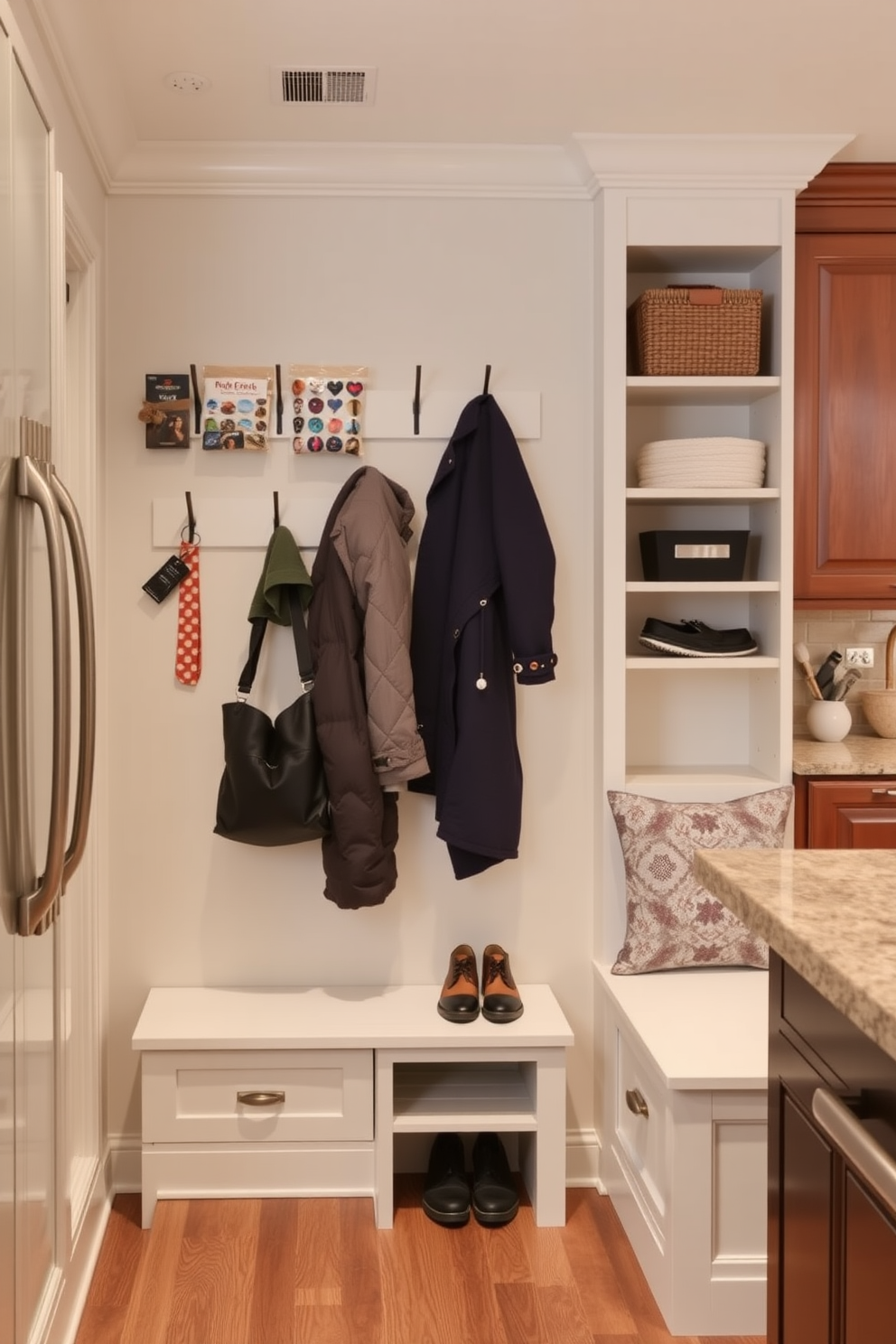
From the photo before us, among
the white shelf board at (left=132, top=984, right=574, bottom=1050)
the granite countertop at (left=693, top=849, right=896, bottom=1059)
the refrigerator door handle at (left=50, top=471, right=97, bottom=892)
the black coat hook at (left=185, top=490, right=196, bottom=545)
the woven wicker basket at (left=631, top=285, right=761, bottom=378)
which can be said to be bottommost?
the white shelf board at (left=132, top=984, right=574, bottom=1050)

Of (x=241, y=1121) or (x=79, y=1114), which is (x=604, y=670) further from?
(x=79, y=1114)

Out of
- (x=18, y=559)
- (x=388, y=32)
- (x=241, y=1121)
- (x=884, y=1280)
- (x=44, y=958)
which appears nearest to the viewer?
(x=884, y=1280)

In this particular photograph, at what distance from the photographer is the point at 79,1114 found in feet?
8.36

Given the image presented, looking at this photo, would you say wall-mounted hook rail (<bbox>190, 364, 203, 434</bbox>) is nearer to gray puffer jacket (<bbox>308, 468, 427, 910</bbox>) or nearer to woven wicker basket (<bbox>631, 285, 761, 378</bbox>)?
gray puffer jacket (<bbox>308, 468, 427, 910</bbox>)

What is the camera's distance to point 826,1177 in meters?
1.15

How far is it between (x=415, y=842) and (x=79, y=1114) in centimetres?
98

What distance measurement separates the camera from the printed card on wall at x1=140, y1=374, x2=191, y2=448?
2800mm

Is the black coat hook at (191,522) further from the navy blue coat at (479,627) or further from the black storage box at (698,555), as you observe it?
the black storage box at (698,555)

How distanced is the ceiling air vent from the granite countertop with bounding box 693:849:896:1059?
6.02 feet

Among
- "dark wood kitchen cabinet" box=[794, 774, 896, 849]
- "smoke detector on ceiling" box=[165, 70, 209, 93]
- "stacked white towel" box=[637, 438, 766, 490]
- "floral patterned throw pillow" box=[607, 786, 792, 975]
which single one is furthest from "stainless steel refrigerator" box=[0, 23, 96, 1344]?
"dark wood kitchen cabinet" box=[794, 774, 896, 849]

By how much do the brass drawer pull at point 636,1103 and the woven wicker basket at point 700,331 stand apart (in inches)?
65.6

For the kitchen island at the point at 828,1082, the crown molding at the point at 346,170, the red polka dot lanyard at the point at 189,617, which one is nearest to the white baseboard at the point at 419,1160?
the red polka dot lanyard at the point at 189,617

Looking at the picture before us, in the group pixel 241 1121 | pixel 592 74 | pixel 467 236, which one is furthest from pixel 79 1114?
pixel 592 74

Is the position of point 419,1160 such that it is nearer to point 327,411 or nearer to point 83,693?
point 83,693
